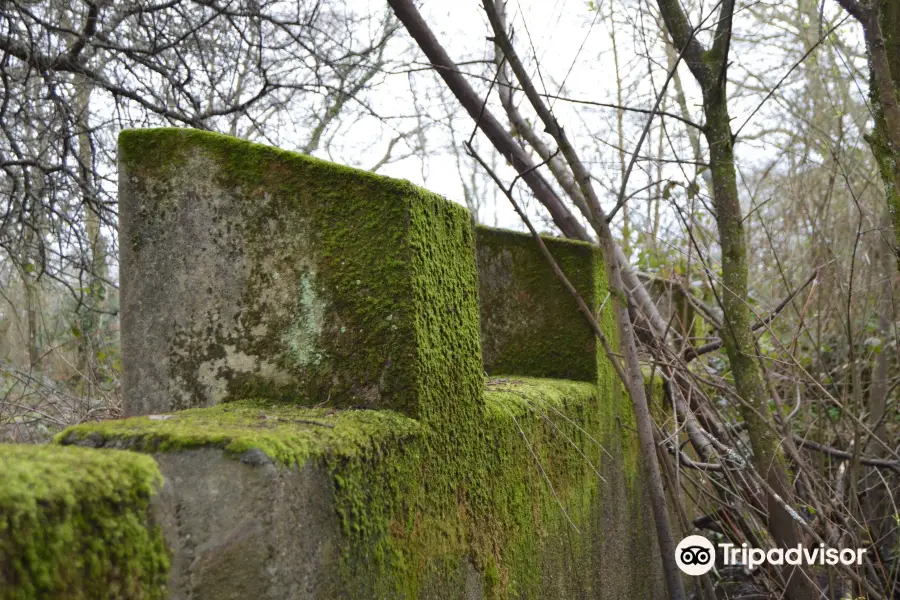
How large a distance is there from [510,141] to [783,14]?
4.48 meters

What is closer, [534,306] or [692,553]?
[692,553]

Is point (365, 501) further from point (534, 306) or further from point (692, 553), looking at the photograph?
point (692, 553)

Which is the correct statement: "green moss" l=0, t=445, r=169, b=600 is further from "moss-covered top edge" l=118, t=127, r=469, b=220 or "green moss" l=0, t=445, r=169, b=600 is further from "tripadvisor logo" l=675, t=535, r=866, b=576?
"tripadvisor logo" l=675, t=535, r=866, b=576

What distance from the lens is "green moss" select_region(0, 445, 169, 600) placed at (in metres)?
0.97

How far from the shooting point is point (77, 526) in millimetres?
1067

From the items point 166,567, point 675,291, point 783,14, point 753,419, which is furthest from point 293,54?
point 783,14

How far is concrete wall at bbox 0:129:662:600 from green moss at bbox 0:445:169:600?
0.7 inches

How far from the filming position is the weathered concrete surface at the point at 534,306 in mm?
3686

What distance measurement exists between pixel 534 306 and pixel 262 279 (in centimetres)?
201

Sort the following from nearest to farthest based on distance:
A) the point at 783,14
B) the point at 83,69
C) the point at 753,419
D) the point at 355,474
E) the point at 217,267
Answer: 1. the point at 355,474
2. the point at 217,267
3. the point at 753,419
4. the point at 83,69
5. the point at 783,14

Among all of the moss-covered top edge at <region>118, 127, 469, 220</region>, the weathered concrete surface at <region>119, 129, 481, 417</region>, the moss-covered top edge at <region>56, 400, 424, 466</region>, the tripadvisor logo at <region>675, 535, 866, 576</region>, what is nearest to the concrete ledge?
the moss-covered top edge at <region>56, 400, 424, 466</region>

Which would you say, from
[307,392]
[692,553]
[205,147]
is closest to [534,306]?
[692,553]

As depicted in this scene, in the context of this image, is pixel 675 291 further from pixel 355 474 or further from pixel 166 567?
pixel 166 567

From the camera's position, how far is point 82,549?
1070 mm
